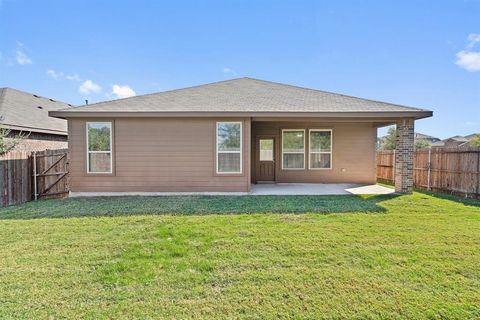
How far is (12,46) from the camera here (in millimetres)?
15891

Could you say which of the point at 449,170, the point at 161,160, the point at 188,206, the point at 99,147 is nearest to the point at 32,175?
the point at 99,147

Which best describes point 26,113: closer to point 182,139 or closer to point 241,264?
point 182,139

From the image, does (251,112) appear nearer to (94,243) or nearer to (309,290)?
(94,243)

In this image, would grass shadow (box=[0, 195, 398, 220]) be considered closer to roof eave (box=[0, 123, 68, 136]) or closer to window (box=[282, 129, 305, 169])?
window (box=[282, 129, 305, 169])

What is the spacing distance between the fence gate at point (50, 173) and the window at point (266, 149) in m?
7.27

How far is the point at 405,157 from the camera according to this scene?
28.0ft

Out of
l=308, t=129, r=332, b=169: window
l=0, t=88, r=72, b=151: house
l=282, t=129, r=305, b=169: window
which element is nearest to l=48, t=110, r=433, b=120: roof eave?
l=308, t=129, r=332, b=169: window

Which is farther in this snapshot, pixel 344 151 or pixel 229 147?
pixel 344 151

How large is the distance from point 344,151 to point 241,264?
347 inches

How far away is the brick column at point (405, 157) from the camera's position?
848cm

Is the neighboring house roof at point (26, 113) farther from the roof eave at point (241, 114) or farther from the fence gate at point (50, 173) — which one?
the roof eave at point (241, 114)

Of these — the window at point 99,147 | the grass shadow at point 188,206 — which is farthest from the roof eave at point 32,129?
the grass shadow at point 188,206

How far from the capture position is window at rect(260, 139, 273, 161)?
11203 millimetres

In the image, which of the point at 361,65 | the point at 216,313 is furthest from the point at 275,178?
the point at 361,65
